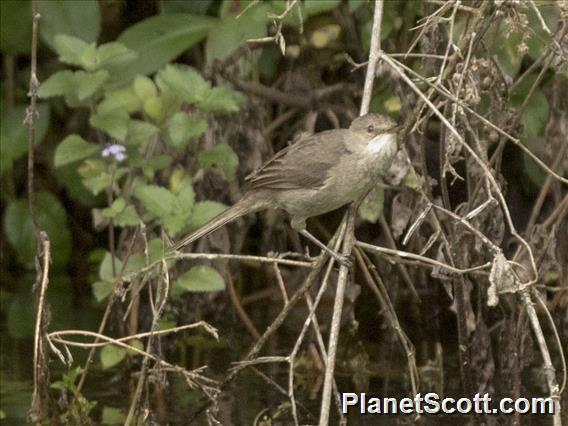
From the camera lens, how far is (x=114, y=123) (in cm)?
659

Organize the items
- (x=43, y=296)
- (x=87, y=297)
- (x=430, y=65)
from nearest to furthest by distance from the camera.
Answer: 1. (x=43, y=296)
2. (x=430, y=65)
3. (x=87, y=297)

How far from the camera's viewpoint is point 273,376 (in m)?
6.62

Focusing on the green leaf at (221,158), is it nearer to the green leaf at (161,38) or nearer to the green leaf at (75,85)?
the green leaf at (75,85)

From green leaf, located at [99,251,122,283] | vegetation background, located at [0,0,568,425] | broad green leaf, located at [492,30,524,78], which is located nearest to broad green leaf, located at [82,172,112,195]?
vegetation background, located at [0,0,568,425]

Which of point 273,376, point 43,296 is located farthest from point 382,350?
point 43,296

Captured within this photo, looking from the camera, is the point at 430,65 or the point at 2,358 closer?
the point at 430,65

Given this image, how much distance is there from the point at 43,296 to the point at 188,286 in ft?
3.72

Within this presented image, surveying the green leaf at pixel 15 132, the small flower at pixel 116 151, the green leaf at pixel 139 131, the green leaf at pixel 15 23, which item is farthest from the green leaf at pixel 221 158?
the green leaf at pixel 15 23

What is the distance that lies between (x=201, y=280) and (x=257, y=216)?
1.56 meters

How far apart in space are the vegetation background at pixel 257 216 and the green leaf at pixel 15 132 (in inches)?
0.5

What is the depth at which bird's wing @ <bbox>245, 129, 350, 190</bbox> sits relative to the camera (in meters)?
5.54

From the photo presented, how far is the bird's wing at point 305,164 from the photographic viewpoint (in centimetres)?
554

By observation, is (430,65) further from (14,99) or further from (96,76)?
(14,99)

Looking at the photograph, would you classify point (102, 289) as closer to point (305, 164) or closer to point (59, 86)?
point (59, 86)
